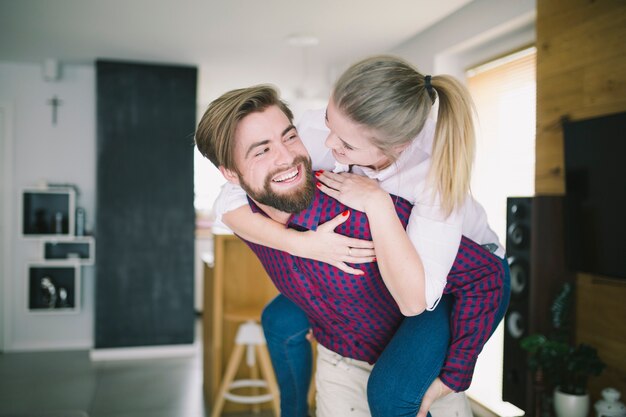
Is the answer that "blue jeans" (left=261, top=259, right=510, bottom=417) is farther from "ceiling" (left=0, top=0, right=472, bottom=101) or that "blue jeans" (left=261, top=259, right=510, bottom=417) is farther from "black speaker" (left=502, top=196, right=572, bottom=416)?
"ceiling" (left=0, top=0, right=472, bottom=101)

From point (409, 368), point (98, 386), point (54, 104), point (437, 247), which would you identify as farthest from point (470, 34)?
point (54, 104)

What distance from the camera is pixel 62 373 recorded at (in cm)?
472

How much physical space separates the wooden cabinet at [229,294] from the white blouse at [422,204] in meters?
1.78

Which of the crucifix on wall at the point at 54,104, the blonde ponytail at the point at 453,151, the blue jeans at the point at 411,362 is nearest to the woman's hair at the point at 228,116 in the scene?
the blonde ponytail at the point at 453,151

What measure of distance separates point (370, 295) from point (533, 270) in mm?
1477

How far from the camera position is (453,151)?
48.1 inches

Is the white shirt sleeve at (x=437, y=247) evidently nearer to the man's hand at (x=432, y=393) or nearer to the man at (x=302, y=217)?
the man at (x=302, y=217)

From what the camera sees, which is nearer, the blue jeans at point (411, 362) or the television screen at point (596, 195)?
the blue jeans at point (411, 362)

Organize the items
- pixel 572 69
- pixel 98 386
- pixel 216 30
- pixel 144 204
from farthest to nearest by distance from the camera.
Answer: pixel 144 204
pixel 98 386
pixel 216 30
pixel 572 69

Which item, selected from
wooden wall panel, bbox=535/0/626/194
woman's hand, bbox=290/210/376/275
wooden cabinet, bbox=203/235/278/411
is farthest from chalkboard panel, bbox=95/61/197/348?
woman's hand, bbox=290/210/376/275

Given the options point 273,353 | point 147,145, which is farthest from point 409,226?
point 147,145

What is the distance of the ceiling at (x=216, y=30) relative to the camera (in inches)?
140

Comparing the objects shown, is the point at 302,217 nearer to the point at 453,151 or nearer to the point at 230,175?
the point at 230,175

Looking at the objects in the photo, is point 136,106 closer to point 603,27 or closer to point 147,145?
point 147,145
